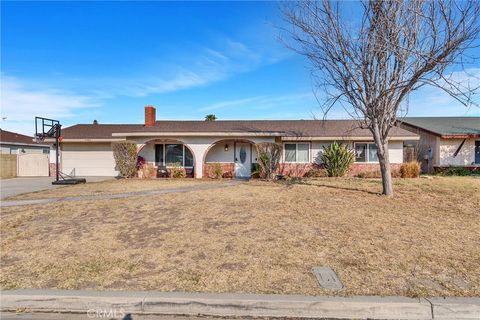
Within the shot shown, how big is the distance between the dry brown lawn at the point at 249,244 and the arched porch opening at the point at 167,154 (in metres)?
8.95

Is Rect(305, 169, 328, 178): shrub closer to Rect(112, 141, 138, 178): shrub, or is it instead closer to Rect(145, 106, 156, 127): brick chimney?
Rect(112, 141, 138, 178): shrub

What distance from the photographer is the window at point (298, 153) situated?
18.2 m

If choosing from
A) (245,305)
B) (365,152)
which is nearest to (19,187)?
(245,305)

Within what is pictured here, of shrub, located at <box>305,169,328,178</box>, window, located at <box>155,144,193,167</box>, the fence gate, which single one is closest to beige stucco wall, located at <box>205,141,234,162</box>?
window, located at <box>155,144,193,167</box>

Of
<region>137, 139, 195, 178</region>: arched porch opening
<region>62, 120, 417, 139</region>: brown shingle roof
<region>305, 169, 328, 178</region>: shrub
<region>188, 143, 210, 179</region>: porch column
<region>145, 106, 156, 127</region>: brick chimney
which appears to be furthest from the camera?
<region>145, 106, 156, 127</region>: brick chimney

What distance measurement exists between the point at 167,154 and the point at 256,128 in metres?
5.82

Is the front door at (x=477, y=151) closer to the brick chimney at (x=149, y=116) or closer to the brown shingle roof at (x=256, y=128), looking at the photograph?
the brown shingle roof at (x=256, y=128)

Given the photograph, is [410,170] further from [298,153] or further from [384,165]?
[384,165]

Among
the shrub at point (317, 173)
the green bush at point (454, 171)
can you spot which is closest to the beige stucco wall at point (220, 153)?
the shrub at point (317, 173)

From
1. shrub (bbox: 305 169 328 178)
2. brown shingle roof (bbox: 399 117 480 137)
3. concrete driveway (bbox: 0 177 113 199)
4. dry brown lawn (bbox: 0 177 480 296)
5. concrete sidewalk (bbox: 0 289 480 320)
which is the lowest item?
concrete sidewalk (bbox: 0 289 480 320)

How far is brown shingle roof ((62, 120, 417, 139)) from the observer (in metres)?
17.9

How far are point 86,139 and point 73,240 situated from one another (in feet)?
49.5

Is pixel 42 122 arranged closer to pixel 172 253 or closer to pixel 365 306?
pixel 172 253

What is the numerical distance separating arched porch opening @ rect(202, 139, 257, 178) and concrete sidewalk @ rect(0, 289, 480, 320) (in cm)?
1452
